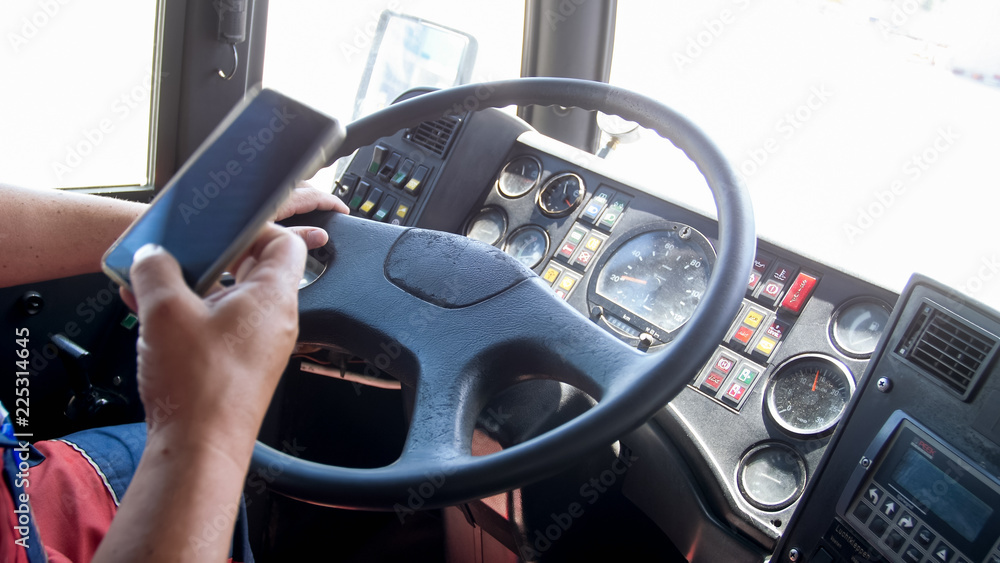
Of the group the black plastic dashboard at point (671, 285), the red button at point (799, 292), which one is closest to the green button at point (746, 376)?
the black plastic dashboard at point (671, 285)

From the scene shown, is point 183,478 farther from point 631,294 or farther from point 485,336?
point 631,294

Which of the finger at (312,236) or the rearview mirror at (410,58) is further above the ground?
the rearview mirror at (410,58)

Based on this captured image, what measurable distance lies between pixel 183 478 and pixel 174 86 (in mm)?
1575

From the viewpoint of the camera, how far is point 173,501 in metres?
0.56

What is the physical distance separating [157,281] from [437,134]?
990 millimetres

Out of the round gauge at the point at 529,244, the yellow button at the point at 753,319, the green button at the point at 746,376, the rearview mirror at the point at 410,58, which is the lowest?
the green button at the point at 746,376

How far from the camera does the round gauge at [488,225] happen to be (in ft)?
4.62

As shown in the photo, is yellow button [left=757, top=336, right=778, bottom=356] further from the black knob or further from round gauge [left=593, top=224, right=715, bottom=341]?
the black knob

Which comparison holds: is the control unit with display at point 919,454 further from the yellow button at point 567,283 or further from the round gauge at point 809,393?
the yellow button at point 567,283

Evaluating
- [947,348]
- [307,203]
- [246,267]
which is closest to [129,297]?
[246,267]

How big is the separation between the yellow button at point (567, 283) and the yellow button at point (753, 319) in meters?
0.30

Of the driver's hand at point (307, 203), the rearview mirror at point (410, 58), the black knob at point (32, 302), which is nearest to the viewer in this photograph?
the driver's hand at point (307, 203)

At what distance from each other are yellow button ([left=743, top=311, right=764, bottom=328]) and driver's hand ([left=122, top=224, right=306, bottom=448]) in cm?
76

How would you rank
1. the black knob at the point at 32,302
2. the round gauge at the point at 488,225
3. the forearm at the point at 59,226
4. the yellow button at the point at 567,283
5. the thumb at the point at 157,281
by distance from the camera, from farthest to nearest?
the black knob at the point at 32,302, the round gauge at the point at 488,225, the yellow button at the point at 567,283, the forearm at the point at 59,226, the thumb at the point at 157,281
